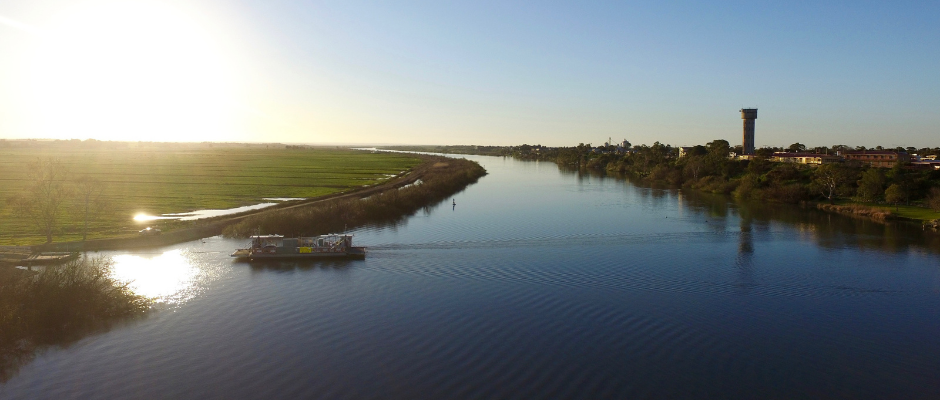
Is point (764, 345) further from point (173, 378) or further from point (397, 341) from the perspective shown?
point (173, 378)

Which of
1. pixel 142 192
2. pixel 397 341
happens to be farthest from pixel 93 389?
pixel 142 192

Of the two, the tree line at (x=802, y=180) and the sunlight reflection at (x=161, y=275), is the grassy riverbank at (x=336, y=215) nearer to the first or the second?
the sunlight reflection at (x=161, y=275)

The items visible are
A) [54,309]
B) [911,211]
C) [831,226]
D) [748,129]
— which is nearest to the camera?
[54,309]

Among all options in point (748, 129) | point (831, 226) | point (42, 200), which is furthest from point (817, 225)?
point (748, 129)

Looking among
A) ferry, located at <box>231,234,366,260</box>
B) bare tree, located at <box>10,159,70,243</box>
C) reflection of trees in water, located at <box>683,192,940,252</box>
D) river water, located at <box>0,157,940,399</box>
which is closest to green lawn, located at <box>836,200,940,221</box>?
reflection of trees in water, located at <box>683,192,940,252</box>

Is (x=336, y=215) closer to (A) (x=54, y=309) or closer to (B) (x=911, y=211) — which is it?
(A) (x=54, y=309)

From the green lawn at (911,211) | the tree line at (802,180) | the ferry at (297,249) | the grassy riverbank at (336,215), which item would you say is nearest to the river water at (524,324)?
the ferry at (297,249)

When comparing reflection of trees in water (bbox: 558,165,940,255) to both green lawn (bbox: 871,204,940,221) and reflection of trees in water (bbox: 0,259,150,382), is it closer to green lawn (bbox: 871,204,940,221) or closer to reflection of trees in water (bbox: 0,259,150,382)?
green lawn (bbox: 871,204,940,221)
